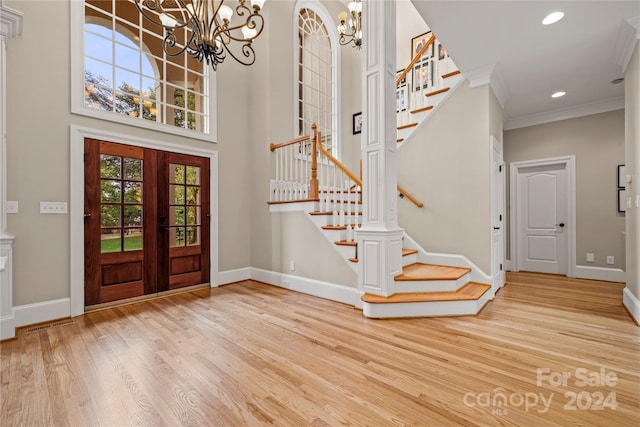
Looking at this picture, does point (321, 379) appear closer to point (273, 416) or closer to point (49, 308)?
point (273, 416)

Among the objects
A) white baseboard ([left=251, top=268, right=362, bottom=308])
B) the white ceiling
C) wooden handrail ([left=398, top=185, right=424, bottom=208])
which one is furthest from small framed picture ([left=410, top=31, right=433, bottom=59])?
white baseboard ([left=251, top=268, right=362, bottom=308])

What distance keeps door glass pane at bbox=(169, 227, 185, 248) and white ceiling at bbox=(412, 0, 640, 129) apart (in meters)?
3.89

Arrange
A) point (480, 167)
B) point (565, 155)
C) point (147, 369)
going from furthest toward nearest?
point (565, 155), point (480, 167), point (147, 369)

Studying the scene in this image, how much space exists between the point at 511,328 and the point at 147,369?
3.15 meters

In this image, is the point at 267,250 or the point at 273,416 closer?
the point at 273,416

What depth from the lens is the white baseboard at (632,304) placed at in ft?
9.46

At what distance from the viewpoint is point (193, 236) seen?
169 inches

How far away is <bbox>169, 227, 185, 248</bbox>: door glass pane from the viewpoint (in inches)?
159

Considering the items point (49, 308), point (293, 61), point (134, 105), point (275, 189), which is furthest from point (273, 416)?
point (293, 61)

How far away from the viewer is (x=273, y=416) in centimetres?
159

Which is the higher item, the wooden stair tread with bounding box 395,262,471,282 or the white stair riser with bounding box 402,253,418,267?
the white stair riser with bounding box 402,253,418,267

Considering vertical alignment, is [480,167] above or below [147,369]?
above

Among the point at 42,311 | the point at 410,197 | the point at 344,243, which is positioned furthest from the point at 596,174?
the point at 42,311

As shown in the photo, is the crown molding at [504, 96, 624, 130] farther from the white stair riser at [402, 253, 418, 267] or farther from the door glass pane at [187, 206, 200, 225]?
the door glass pane at [187, 206, 200, 225]
